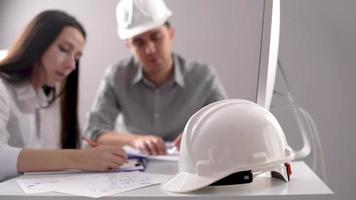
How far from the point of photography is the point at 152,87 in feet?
6.36

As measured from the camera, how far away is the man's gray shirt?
5.94 feet

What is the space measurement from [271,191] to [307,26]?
3.15ft

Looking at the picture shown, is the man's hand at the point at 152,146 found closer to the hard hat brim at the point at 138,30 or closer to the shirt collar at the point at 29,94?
the shirt collar at the point at 29,94

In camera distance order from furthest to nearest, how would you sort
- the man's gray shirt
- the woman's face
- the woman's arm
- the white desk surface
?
the man's gray shirt < the woman's face < the woman's arm < the white desk surface

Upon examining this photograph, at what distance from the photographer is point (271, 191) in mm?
712

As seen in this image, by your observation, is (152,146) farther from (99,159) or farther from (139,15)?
(139,15)

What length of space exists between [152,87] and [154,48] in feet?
0.71

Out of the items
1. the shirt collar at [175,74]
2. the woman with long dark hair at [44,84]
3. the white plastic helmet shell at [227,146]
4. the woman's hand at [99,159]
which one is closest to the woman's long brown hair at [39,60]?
the woman with long dark hair at [44,84]

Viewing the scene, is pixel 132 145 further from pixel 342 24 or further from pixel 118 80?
pixel 342 24

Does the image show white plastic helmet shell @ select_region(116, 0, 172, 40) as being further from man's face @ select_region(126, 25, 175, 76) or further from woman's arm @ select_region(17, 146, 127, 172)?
woman's arm @ select_region(17, 146, 127, 172)

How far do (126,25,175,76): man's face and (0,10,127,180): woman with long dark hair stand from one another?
0.26 metres

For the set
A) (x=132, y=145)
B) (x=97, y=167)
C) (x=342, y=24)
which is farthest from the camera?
(x=342, y=24)

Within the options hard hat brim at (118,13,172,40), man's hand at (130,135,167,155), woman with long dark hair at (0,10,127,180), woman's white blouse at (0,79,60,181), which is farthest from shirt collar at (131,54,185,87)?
man's hand at (130,135,167,155)

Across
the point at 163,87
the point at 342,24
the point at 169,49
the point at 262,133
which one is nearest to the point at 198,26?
the point at 169,49
